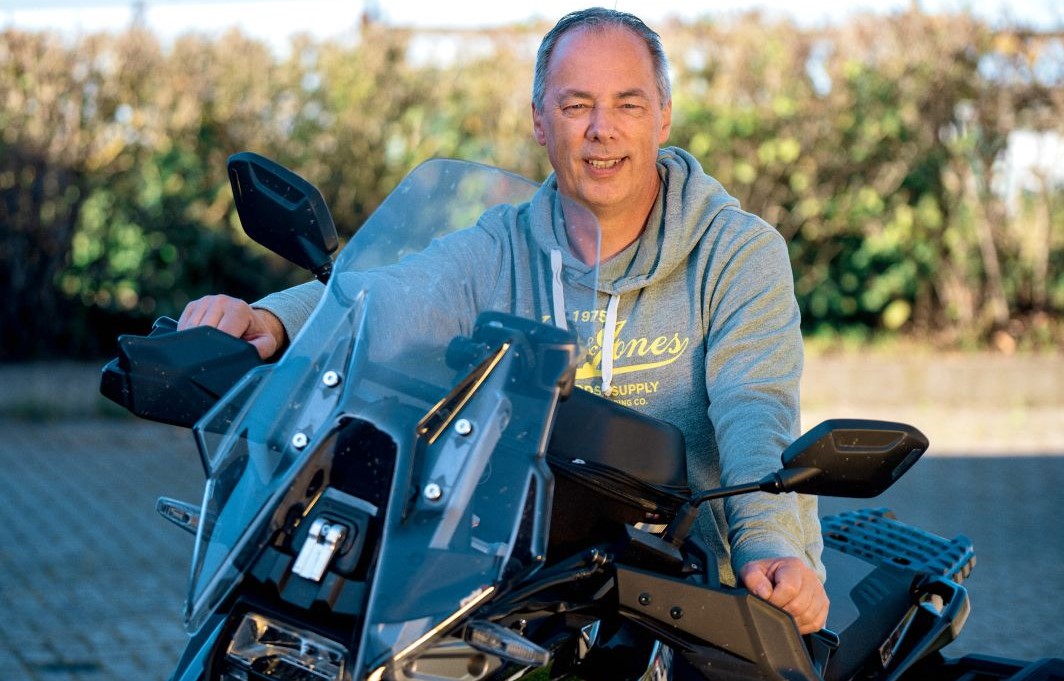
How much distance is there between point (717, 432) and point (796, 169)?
8.96 metres

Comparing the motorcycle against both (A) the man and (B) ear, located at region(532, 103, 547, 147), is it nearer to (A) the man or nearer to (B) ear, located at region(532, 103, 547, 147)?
(A) the man

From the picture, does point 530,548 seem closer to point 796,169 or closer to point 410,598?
point 410,598

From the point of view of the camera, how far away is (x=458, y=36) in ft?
37.7

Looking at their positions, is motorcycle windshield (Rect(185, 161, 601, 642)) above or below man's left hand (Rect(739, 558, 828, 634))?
above

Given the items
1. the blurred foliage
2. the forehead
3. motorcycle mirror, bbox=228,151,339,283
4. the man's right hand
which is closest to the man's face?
the forehead

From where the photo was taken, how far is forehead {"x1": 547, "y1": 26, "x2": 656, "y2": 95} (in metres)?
2.67

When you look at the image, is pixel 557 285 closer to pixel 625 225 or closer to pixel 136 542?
pixel 625 225

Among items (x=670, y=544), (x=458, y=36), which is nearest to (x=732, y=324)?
(x=670, y=544)

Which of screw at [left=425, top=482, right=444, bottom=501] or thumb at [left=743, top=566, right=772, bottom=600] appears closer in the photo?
screw at [left=425, top=482, right=444, bottom=501]

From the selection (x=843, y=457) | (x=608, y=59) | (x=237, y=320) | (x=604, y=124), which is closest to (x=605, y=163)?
(x=604, y=124)

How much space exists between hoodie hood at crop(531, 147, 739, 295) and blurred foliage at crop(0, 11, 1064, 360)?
7.56m

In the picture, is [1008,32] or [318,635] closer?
[318,635]

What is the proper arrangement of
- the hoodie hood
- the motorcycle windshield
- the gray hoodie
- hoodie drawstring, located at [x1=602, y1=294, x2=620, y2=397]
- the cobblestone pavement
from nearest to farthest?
the motorcycle windshield, the gray hoodie, hoodie drawstring, located at [x1=602, y1=294, x2=620, y2=397], the hoodie hood, the cobblestone pavement

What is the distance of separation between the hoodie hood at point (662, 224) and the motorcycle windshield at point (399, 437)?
0.32 m
